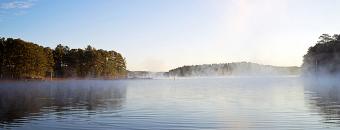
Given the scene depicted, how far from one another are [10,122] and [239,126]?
1723cm

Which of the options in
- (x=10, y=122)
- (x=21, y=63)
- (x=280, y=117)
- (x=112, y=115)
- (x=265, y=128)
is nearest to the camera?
(x=265, y=128)

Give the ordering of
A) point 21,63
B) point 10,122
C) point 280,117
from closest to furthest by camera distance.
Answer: point 10,122 < point 280,117 < point 21,63

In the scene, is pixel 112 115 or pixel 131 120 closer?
pixel 131 120

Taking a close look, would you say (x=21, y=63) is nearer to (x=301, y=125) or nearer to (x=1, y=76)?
(x=1, y=76)

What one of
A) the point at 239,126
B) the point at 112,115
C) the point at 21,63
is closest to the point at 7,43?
the point at 21,63

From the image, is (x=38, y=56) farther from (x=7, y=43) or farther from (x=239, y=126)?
(x=239, y=126)

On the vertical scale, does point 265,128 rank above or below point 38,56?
below

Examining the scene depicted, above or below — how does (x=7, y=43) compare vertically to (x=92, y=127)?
above

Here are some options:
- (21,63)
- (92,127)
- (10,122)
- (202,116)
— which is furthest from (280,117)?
(21,63)

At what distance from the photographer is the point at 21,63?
164000mm

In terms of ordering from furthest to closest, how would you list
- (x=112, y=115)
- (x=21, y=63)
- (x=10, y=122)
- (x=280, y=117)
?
1. (x=21, y=63)
2. (x=112, y=115)
3. (x=280, y=117)
4. (x=10, y=122)

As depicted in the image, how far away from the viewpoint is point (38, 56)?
168250mm

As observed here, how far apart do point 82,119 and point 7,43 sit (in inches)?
5689

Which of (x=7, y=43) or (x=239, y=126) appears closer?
(x=239, y=126)
